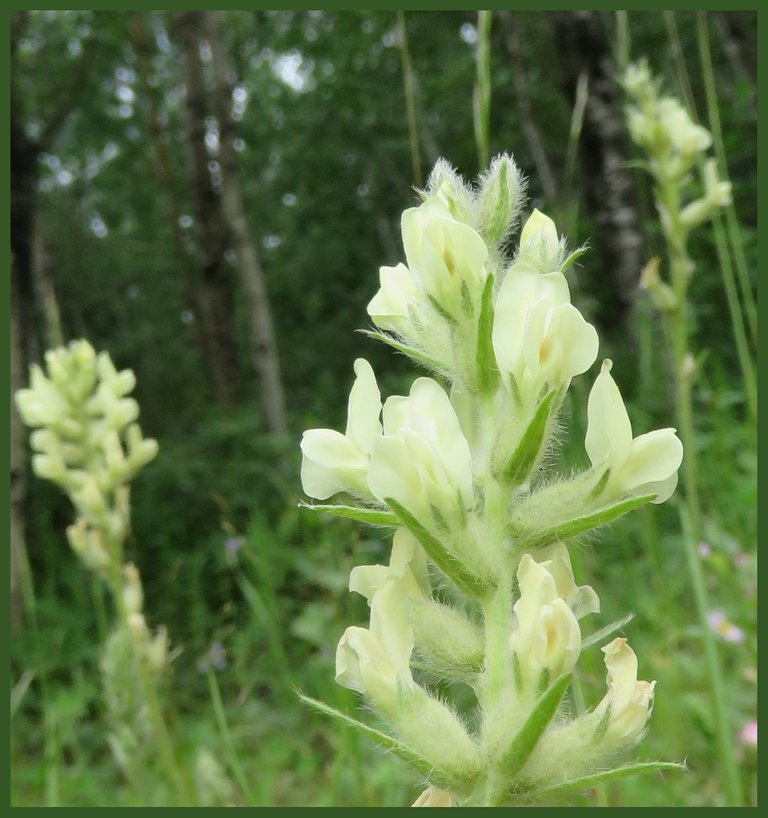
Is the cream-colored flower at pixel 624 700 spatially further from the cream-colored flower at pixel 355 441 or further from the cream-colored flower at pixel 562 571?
the cream-colored flower at pixel 355 441

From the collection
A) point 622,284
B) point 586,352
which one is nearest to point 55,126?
point 622,284

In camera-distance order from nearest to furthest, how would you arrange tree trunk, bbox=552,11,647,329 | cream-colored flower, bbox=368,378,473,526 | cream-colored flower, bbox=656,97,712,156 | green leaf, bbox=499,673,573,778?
green leaf, bbox=499,673,573,778 → cream-colored flower, bbox=368,378,473,526 → cream-colored flower, bbox=656,97,712,156 → tree trunk, bbox=552,11,647,329

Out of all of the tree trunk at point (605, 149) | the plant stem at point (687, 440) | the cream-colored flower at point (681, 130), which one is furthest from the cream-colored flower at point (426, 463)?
the tree trunk at point (605, 149)

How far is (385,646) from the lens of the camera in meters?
0.75

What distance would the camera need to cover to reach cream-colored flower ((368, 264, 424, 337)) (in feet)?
2.88

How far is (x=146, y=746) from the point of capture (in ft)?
7.16

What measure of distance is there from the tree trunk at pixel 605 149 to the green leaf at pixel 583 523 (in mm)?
4529

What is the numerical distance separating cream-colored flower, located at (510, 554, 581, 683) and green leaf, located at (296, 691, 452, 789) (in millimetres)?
115

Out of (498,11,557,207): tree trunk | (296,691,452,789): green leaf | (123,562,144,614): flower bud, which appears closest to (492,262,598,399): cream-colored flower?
(296,691,452,789): green leaf

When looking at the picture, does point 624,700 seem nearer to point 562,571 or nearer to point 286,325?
point 562,571

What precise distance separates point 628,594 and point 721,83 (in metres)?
13.8

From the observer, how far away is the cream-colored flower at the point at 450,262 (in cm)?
78

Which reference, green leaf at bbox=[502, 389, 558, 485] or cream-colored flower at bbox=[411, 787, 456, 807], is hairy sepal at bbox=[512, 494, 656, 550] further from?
cream-colored flower at bbox=[411, 787, 456, 807]

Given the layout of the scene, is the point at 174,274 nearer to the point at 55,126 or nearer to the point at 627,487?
the point at 55,126
